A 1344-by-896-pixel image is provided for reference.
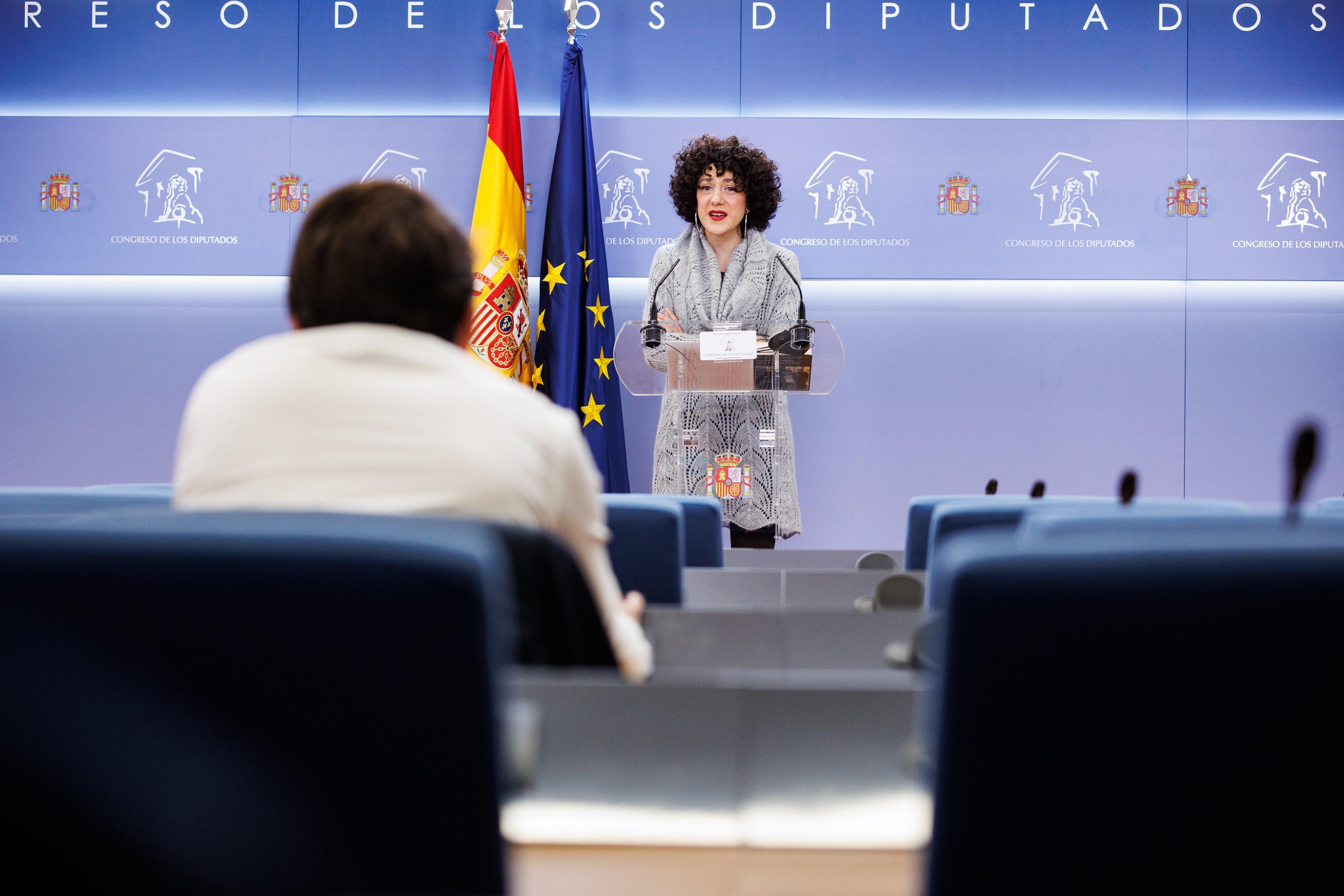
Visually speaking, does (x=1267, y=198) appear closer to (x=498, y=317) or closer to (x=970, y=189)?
(x=970, y=189)

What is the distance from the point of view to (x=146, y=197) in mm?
4875

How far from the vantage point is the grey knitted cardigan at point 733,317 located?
3.59m

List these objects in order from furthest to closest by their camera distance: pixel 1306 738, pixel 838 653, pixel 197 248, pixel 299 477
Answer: pixel 197 248, pixel 838 653, pixel 299 477, pixel 1306 738

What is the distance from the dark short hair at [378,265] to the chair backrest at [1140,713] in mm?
674

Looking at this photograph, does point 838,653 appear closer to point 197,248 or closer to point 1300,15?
point 197,248

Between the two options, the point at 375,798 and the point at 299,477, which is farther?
the point at 299,477

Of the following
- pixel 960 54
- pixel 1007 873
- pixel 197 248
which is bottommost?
pixel 1007 873

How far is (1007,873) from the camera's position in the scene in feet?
2.15

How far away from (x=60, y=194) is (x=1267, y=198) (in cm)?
628

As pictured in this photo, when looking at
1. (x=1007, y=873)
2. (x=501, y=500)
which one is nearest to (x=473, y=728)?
(x=501, y=500)

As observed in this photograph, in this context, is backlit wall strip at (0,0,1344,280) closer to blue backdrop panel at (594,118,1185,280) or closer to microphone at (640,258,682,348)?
blue backdrop panel at (594,118,1185,280)

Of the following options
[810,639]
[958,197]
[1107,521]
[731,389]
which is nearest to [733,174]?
[731,389]

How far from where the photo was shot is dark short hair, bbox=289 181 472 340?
1038mm

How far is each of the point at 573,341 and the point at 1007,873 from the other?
4055 millimetres
